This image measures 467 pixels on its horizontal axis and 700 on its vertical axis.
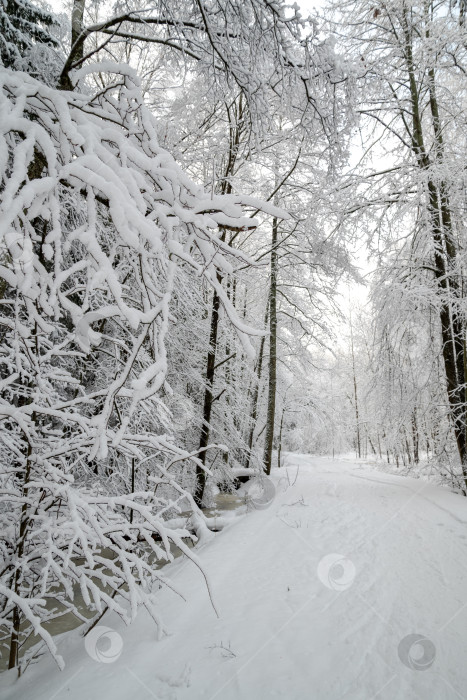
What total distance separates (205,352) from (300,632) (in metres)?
5.78

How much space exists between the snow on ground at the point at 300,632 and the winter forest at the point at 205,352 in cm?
2

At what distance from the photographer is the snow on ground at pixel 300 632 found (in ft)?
6.70

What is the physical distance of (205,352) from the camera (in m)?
7.84

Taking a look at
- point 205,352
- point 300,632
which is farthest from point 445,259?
point 300,632

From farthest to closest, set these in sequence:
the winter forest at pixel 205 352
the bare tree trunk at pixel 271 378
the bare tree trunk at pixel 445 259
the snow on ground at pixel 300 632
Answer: the bare tree trunk at pixel 271 378, the bare tree trunk at pixel 445 259, the snow on ground at pixel 300 632, the winter forest at pixel 205 352

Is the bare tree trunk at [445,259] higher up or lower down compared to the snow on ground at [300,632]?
higher up

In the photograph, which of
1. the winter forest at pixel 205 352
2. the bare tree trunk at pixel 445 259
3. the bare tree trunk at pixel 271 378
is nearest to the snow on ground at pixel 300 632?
the winter forest at pixel 205 352

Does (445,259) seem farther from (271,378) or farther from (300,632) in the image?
(300,632)

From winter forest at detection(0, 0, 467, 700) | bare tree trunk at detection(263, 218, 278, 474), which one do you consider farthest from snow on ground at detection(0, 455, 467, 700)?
bare tree trunk at detection(263, 218, 278, 474)

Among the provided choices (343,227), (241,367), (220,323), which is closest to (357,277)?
(343,227)

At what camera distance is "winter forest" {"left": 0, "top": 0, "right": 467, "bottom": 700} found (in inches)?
54.4

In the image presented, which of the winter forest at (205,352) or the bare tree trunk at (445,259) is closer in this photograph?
the winter forest at (205,352)

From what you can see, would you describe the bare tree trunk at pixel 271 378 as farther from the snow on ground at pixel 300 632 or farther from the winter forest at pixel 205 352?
the snow on ground at pixel 300 632

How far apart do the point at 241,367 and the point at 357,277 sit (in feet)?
13.9
